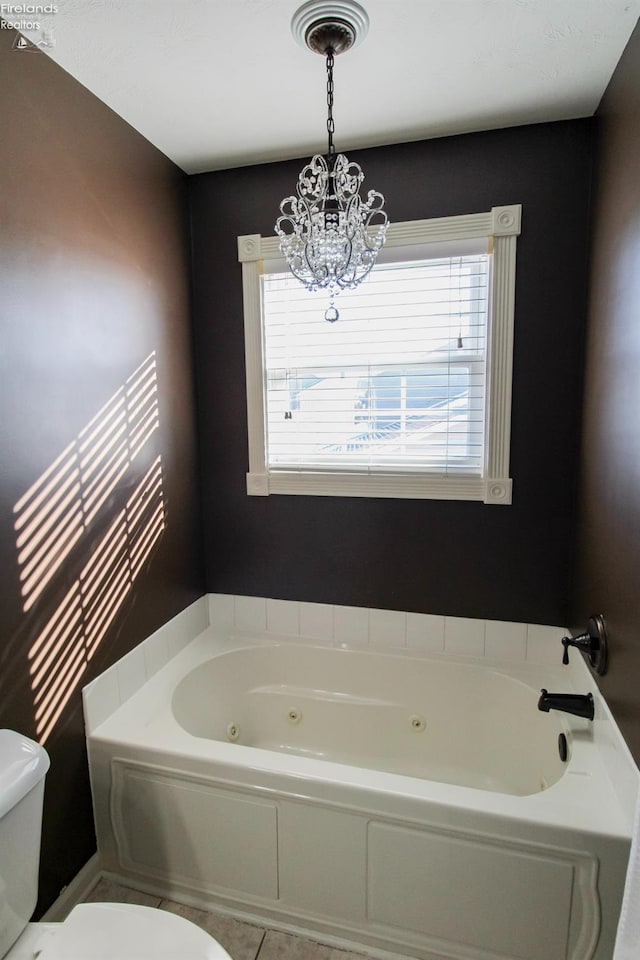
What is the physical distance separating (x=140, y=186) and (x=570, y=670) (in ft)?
8.35

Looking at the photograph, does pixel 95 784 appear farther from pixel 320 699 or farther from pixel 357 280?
pixel 357 280

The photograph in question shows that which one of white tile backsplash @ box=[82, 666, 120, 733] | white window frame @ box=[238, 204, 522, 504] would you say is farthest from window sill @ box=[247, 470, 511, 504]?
white tile backsplash @ box=[82, 666, 120, 733]

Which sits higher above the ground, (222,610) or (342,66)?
(342,66)

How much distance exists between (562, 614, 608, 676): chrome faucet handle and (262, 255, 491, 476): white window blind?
732mm

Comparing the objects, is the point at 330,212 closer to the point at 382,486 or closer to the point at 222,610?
the point at 382,486

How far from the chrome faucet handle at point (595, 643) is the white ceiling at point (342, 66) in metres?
1.75

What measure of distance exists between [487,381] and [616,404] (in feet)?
1.97

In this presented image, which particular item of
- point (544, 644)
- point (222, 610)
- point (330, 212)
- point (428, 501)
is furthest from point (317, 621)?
point (330, 212)

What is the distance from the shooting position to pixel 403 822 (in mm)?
1505

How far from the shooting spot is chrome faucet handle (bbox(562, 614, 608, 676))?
1.64 m

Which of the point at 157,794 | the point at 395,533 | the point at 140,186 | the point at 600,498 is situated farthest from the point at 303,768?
the point at 140,186

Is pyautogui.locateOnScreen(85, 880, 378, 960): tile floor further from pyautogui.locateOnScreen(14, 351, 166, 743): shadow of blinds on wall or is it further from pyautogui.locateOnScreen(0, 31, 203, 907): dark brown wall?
pyautogui.locateOnScreen(14, 351, 166, 743): shadow of blinds on wall

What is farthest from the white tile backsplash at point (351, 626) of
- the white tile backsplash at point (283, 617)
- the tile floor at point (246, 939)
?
the tile floor at point (246, 939)

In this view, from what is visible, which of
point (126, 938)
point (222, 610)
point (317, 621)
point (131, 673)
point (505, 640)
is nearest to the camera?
point (126, 938)
